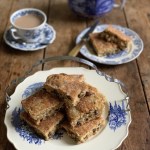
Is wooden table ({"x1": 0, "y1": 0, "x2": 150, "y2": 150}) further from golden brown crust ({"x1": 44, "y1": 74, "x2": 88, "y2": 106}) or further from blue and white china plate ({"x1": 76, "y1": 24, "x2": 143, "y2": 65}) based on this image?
golden brown crust ({"x1": 44, "y1": 74, "x2": 88, "y2": 106})

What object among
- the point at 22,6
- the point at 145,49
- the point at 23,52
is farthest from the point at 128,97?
the point at 22,6

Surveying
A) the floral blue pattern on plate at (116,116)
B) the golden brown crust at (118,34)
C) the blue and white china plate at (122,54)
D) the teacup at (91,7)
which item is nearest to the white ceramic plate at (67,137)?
the floral blue pattern on plate at (116,116)

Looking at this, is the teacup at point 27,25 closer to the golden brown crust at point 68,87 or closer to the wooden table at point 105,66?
the wooden table at point 105,66

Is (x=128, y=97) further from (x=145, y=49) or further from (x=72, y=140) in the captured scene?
(x=145, y=49)

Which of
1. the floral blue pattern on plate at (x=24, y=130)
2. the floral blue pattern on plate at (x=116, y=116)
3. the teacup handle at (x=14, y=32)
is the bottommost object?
the teacup handle at (x=14, y=32)

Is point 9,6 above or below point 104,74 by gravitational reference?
below
